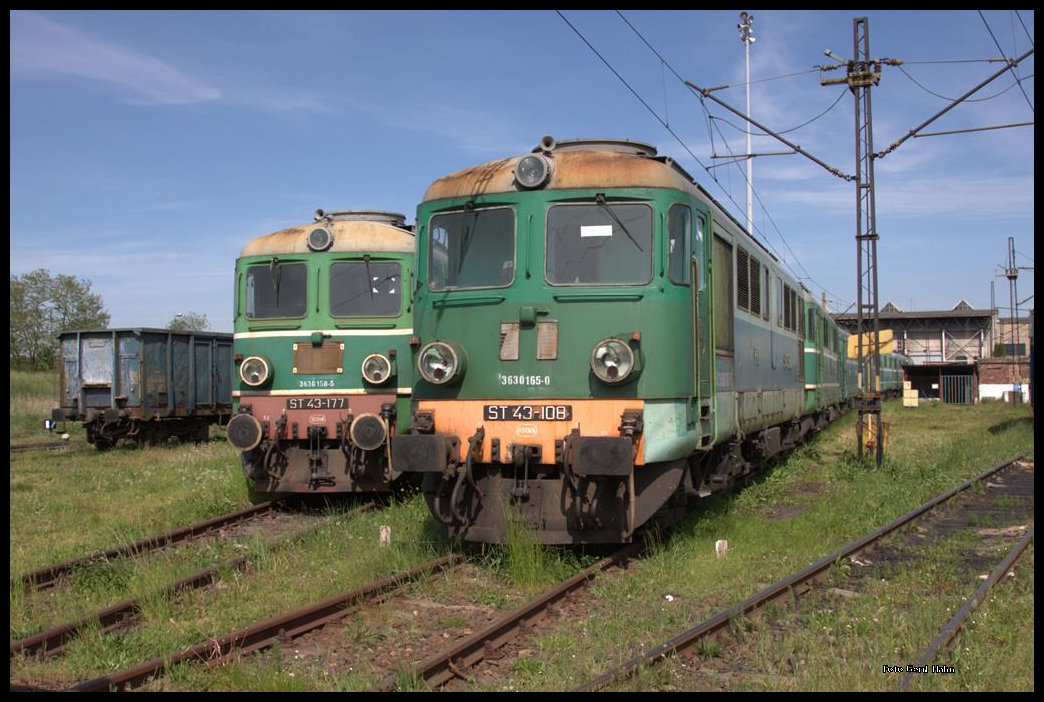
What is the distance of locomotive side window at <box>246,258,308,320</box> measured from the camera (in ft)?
36.6

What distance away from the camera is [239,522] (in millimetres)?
10422

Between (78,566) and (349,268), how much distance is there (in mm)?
4761

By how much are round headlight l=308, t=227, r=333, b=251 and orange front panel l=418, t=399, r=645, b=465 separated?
4168mm

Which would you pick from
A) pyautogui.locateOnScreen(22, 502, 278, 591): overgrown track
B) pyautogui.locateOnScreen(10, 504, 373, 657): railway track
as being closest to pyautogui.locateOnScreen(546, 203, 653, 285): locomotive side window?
pyautogui.locateOnScreen(10, 504, 373, 657): railway track

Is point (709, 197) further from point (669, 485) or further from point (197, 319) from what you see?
point (197, 319)

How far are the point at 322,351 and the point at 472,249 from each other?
156 inches

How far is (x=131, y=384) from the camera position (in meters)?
19.4

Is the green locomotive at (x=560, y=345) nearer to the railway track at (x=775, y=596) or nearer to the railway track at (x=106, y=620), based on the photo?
the railway track at (x=775, y=596)

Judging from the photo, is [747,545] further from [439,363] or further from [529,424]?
[439,363]

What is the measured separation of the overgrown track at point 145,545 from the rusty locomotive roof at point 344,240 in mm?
3198

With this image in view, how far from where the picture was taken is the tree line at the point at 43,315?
41.8 meters

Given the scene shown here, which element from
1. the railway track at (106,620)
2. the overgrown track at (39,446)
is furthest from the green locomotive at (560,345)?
the overgrown track at (39,446)

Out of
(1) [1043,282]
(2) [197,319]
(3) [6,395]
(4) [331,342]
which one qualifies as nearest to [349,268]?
(4) [331,342]

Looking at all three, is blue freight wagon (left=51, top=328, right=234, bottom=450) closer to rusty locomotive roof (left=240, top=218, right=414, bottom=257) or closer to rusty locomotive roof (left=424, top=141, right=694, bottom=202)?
rusty locomotive roof (left=240, top=218, right=414, bottom=257)
